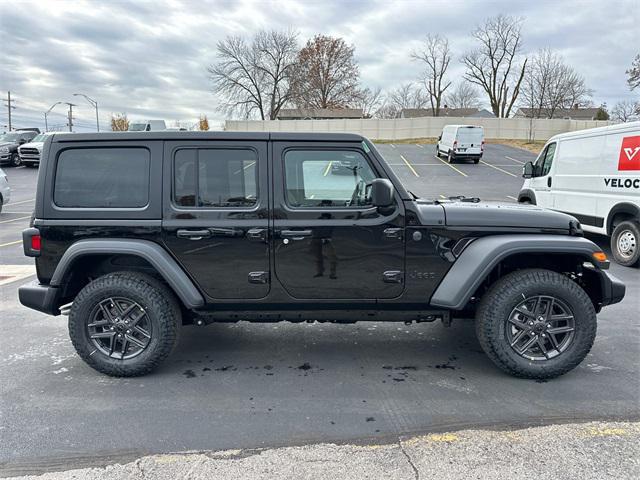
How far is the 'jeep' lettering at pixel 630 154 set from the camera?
21.5 ft

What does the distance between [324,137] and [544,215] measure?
1.88m

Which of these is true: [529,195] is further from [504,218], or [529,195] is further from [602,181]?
[504,218]

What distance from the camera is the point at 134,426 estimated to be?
9.33 ft

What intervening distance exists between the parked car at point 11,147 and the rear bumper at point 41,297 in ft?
95.3

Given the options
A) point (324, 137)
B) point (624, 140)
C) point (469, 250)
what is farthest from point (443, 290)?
point (624, 140)

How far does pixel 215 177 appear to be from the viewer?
136 inches

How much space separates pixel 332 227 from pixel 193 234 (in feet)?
3.55

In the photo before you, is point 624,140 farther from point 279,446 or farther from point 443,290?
point 279,446

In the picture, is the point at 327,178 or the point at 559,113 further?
the point at 559,113

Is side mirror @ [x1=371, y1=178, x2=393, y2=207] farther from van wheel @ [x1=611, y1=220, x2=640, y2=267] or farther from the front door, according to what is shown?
van wheel @ [x1=611, y1=220, x2=640, y2=267]

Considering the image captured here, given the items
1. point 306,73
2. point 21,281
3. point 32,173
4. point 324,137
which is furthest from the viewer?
point 306,73

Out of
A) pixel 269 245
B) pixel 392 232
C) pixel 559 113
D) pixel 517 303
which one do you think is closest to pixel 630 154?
pixel 517 303

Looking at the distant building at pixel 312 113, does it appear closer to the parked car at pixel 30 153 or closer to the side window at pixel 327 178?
the parked car at pixel 30 153

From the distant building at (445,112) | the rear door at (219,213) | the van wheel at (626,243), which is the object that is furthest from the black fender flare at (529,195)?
the distant building at (445,112)
